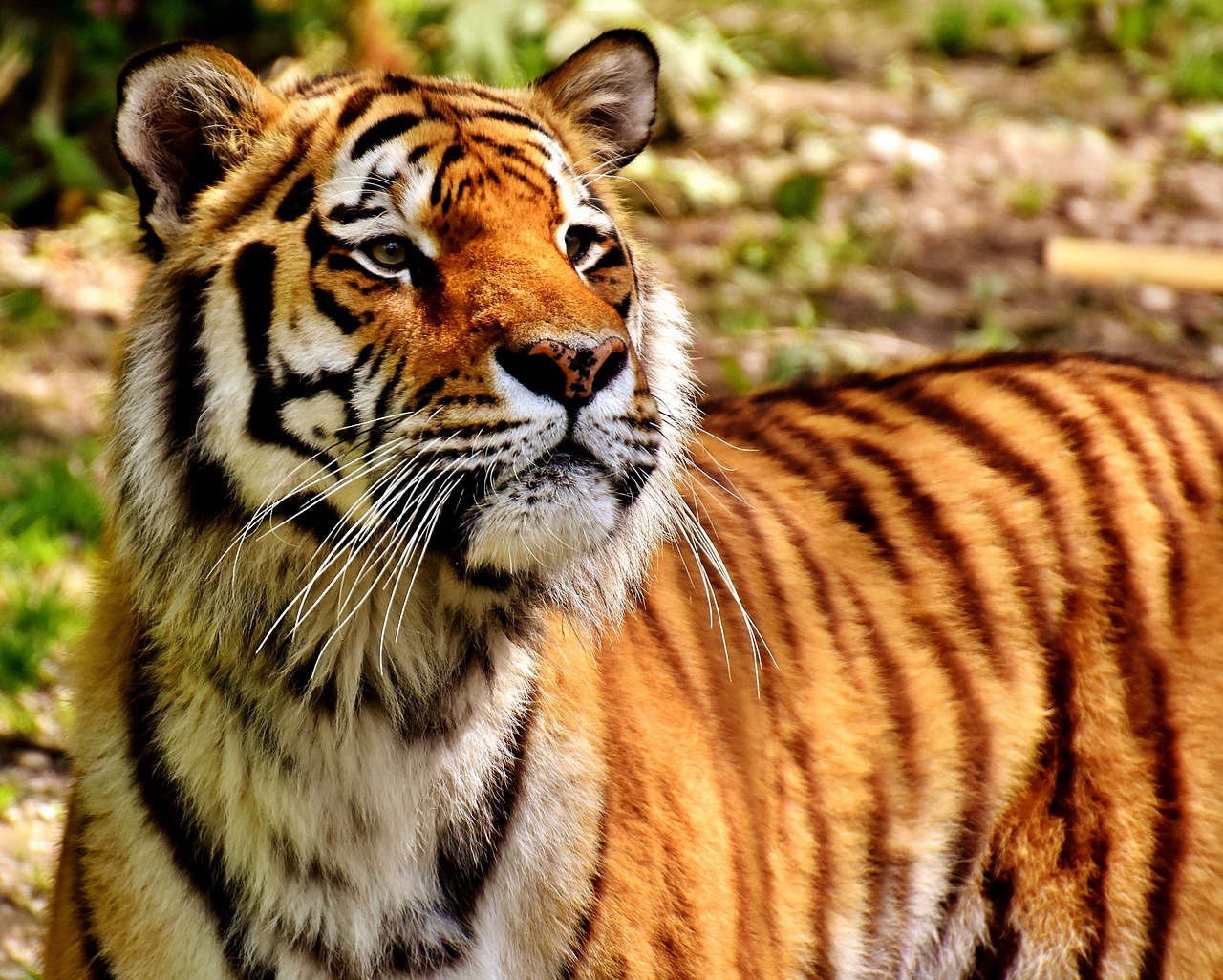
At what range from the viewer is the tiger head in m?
1.71

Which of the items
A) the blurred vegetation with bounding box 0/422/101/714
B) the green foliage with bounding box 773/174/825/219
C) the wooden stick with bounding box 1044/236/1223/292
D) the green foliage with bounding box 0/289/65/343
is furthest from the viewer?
the green foliage with bounding box 773/174/825/219

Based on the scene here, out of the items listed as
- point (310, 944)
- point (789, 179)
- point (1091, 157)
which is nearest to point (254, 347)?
point (310, 944)

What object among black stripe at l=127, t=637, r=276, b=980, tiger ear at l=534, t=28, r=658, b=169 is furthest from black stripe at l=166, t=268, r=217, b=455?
tiger ear at l=534, t=28, r=658, b=169

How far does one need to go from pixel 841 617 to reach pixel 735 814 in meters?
0.43

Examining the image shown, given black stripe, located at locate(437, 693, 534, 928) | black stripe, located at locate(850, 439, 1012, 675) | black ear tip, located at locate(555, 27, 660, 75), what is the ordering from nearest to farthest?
1. black stripe, located at locate(437, 693, 534, 928)
2. black ear tip, located at locate(555, 27, 660, 75)
3. black stripe, located at locate(850, 439, 1012, 675)

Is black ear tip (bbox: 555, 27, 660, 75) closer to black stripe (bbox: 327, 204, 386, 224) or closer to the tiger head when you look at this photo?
the tiger head

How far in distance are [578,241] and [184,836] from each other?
36.1 inches

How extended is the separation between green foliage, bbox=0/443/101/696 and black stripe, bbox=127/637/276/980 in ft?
4.52

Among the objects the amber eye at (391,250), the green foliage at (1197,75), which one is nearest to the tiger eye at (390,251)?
the amber eye at (391,250)

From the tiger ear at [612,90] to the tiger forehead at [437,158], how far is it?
0.24 metres

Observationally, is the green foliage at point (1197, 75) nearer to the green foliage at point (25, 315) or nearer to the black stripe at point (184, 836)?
the green foliage at point (25, 315)

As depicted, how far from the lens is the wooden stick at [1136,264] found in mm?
5184

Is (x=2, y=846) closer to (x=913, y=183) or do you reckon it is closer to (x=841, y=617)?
(x=841, y=617)

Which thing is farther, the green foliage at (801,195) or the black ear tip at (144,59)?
the green foliage at (801,195)
